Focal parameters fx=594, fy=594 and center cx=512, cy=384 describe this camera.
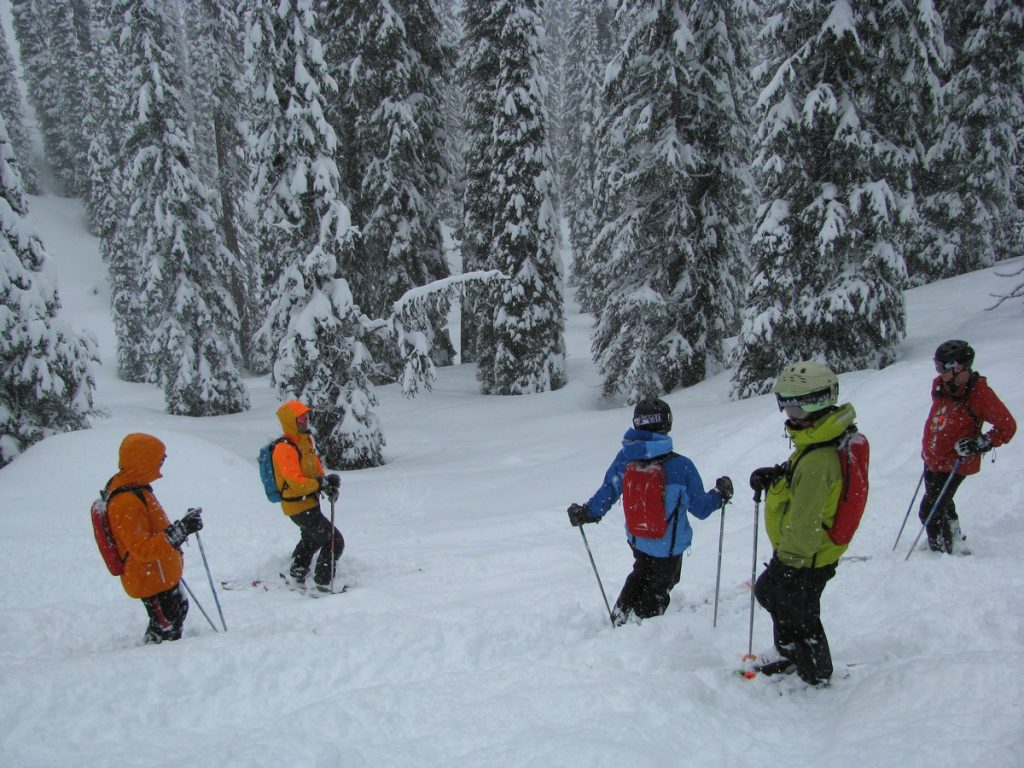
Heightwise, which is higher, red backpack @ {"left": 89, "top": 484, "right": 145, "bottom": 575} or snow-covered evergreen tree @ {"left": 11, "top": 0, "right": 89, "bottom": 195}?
snow-covered evergreen tree @ {"left": 11, "top": 0, "right": 89, "bottom": 195}

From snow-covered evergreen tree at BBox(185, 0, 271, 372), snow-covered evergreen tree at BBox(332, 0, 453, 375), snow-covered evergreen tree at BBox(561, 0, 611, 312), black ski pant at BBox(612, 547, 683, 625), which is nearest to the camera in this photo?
black ski pant at BBox(612, 547, 683, 625)

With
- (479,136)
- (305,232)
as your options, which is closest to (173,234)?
(305,232)

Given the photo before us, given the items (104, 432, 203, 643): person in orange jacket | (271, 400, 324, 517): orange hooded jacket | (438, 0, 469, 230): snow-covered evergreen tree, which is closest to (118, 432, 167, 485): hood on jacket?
(104, 432, 203, 643): person in orange jacket

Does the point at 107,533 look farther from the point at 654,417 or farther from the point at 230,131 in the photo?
the point at 230,131

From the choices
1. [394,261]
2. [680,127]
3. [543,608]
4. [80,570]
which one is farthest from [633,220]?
[80,570]

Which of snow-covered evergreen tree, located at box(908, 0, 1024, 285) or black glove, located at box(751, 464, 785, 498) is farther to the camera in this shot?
snow-covered evergreen tree, located at box(908, 0, 1024, 285)

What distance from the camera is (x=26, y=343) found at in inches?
434

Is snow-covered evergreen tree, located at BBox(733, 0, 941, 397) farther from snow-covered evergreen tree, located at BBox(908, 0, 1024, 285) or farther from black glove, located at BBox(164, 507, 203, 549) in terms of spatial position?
black glove, located at BBox(164, 507, 203, 549)

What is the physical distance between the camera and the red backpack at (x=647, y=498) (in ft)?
13.9

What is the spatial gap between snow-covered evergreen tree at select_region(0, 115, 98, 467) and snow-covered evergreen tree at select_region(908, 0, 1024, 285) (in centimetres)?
2357

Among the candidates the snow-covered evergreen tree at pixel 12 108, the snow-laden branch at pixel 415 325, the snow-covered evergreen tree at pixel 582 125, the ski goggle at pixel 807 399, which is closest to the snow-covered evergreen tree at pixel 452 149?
the snow-covered evergreen tree at pixel 582 125

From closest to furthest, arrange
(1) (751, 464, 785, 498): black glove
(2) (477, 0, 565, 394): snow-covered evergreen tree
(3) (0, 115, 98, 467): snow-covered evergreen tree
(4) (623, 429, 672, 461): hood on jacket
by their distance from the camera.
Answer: (1) (751, 464, 785, 498): black glove → (4) (623, 429, 672, 461): hood on jacket → (3) (0, 115, 98, 467): snow-covered evergreen tree → (2) (477, 0, 565, 394): snow-covered evergreen tree

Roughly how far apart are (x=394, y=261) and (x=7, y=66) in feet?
166

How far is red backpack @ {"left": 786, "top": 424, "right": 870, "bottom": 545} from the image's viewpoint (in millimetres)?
3451
